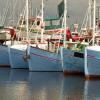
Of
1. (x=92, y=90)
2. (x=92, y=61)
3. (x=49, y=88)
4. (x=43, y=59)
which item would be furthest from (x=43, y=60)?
(x=92, y=90)

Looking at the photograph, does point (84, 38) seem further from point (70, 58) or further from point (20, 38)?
point (20, 38)

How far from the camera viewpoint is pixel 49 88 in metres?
40.9

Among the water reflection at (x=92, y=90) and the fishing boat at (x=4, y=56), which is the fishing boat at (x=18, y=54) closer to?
the fishing boat at (x=4, y=56)

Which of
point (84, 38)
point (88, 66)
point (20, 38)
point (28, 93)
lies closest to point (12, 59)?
point (20, 38)

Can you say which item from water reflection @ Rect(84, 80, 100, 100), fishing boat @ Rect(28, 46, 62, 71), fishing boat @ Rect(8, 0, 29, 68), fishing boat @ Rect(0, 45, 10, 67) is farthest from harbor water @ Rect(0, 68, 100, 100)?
fishing boat @ Rect(0, 45, 10, 67)

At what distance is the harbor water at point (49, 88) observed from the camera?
117 feet

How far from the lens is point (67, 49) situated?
174 feet

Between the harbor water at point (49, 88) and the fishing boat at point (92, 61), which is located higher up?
the fishing boat at point (92, 61)

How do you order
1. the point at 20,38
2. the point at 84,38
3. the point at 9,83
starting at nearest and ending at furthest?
the point at 9,83
the point at 84,38
the point at 20,38

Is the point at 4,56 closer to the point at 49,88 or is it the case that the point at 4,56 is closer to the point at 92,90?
the point at 49,88

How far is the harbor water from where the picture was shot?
117ft

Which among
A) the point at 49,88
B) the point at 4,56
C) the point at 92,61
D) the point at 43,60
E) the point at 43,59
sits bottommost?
the point at 4,56

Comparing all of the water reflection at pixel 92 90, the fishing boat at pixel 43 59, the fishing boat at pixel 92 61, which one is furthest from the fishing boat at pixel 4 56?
the water reflection at pixel 92 90

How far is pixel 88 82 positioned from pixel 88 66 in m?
2.37
